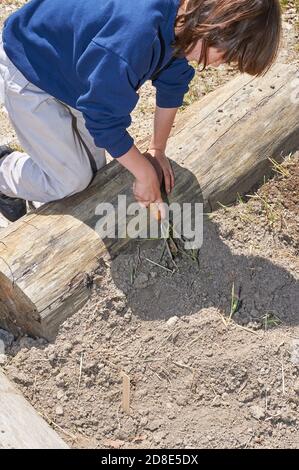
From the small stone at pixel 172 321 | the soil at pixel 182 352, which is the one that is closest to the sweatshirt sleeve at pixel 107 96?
the soil at pixel 182 352

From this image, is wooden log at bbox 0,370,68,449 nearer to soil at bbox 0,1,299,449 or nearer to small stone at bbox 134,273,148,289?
soil at bbox 0,1,299,449

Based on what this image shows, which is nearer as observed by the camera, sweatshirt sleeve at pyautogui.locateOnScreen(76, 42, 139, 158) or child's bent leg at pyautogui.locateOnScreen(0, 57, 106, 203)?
sweatshirt sleeve at pyautogui.locateOnScreen(76, 42, 139, 158)

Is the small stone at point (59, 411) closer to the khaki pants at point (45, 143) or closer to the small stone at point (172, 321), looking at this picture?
the small stone at point (172, 321)

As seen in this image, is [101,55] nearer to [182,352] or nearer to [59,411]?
[182,352]

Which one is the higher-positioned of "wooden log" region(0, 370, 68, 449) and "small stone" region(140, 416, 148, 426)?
"wooden log" region(0, 370, 68, 449)

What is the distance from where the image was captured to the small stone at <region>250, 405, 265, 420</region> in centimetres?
256

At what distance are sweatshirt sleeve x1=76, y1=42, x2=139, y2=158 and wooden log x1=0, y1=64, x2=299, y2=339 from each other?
36 cm

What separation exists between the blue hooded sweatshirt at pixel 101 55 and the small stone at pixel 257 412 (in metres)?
1.02

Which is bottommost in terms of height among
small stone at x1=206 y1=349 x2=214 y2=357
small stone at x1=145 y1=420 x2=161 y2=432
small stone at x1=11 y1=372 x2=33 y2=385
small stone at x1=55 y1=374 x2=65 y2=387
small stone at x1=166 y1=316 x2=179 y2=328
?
small stone at x1=206 y1=349 x2=214 y2=357

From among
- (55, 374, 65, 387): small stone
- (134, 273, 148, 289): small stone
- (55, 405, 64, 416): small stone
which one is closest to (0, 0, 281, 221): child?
(134, 273, 148, 289): small stone

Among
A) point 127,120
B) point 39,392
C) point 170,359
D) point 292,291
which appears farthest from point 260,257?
point 39,392

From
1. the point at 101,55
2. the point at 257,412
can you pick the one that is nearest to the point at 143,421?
the point at 257,412

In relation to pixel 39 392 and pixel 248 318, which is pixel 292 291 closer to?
pixel 248 318

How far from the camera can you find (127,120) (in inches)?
101
